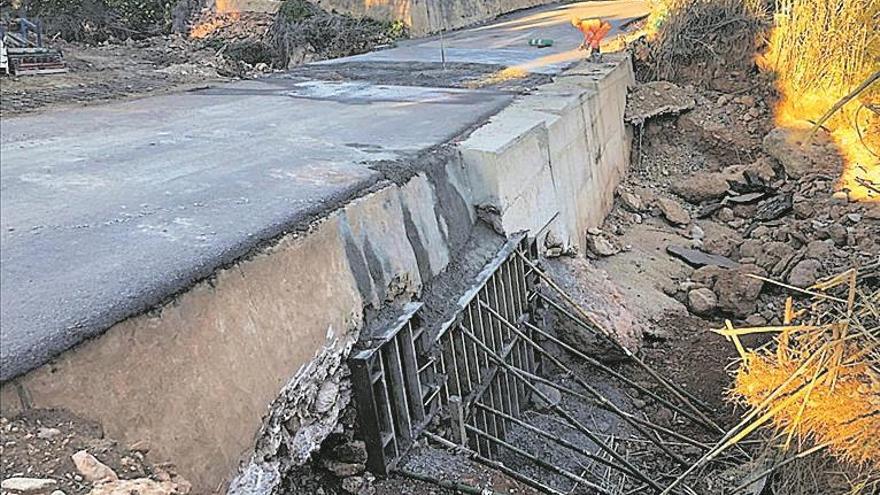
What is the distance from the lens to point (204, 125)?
6258mm

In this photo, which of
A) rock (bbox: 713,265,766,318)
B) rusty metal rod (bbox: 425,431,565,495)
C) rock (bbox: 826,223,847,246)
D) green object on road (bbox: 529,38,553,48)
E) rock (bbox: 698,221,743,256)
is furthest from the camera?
green object on road (bbox: 529,38,553,48)

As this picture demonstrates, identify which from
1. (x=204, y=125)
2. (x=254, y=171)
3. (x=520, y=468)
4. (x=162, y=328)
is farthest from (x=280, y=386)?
(x=204, y=125)

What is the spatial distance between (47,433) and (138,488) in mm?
342

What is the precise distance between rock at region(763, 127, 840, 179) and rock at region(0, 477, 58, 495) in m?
9.68

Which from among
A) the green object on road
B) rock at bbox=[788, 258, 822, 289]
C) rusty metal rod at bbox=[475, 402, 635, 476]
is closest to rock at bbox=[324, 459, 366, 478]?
rusty metal rod at bbox=[475, 402, 635, 476]

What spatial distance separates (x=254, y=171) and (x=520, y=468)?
2.58m

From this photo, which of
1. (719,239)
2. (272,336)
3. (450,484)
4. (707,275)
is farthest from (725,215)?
(272,336)

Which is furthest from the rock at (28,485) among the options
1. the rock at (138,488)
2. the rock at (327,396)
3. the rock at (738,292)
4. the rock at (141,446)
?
the rock at (738,292)

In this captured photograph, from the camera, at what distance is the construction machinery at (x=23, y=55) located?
841 cm

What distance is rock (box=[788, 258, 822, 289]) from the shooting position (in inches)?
306

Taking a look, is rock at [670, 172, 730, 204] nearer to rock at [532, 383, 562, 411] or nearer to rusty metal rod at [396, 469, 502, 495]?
rock at [532, 383, 562, 411]

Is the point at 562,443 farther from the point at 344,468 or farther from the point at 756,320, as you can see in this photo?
the point at 756,320

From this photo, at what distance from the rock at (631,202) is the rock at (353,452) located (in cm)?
697

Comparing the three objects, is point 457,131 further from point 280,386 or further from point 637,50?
point 637,50
